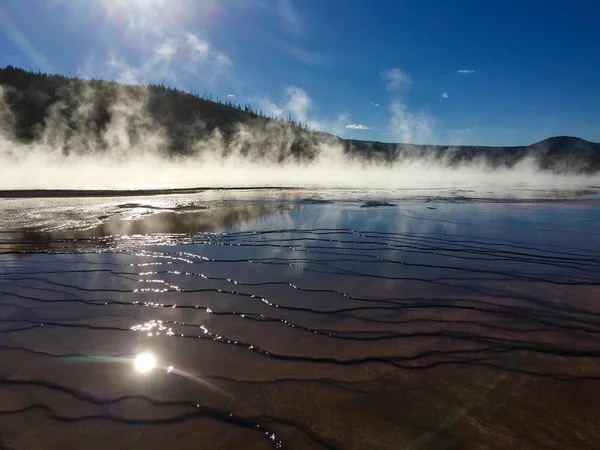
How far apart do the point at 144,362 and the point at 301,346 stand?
1.32 meters

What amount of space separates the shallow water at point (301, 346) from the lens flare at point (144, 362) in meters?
0.02

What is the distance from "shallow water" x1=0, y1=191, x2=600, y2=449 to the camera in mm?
2367

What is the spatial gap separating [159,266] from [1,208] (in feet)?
38.9

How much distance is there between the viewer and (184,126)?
60719 mm

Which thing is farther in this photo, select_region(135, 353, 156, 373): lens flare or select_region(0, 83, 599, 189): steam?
select_region(0, 83, 599, 189): steam

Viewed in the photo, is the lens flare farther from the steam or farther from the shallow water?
the steam

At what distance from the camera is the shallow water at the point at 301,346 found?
2367 mm

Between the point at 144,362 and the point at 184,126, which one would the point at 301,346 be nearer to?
the point at 144,362

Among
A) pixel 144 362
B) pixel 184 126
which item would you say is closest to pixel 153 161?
pixel 184 126

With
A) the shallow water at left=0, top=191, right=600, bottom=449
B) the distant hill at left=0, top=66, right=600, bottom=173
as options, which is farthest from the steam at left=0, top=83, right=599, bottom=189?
the shallow water at left=0, top=191, right=600, bottom=449

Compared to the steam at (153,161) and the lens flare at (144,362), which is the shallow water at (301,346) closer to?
the lens flare at (144,362)

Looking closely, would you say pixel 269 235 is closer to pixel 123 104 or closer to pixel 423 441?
pixel 423 441

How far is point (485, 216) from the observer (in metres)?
11.8

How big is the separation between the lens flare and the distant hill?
4425 cm
